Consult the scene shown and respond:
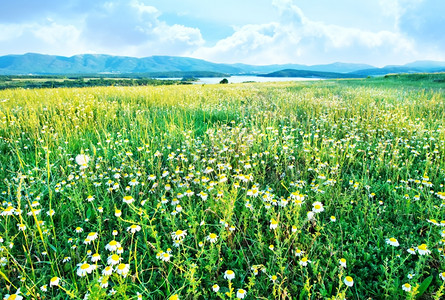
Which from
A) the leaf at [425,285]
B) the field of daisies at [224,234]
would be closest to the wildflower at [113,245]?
the field of daisies at [224,234]

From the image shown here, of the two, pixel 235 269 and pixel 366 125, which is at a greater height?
pixel 366 125

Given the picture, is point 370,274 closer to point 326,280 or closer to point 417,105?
point 326,280

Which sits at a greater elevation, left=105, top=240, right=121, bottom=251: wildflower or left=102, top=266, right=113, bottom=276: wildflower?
left=105, top=240, right=121, bottom=251: wildflower

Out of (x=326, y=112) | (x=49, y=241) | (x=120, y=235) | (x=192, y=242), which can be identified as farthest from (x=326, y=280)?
(x=326, y=112)

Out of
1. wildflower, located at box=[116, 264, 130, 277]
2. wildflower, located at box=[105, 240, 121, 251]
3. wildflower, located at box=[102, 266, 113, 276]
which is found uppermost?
wildflower, located at box=[105, 240, 121, 251]

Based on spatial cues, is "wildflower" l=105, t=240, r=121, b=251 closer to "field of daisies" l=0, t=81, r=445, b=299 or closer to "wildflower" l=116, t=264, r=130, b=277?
"field of daisies" l=0, t=81, r=445, b=299

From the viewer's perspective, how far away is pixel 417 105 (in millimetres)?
7684

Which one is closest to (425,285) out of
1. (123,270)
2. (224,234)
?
(224,234)

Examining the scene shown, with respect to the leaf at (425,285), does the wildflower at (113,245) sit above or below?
above

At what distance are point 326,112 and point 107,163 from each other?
611 centimetres

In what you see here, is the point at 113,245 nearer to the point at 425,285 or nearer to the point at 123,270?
the point at 123,270

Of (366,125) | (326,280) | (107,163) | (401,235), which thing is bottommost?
(326,280)

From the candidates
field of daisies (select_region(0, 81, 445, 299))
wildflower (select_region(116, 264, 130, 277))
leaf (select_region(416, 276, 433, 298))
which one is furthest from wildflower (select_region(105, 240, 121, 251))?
leaf (select_region(416, 276, 433, 298))

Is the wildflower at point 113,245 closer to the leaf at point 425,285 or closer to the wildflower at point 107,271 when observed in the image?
the wildflower at point 107,271
